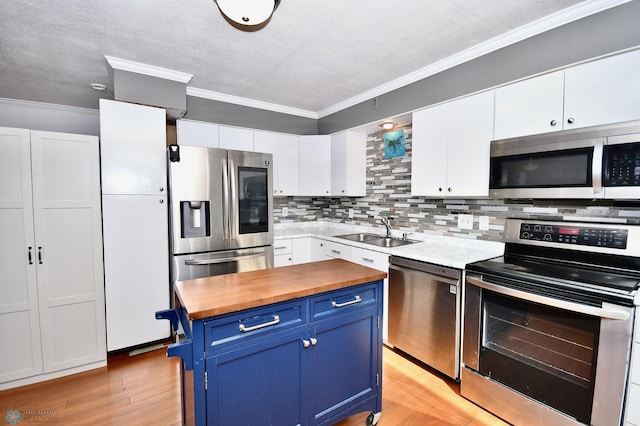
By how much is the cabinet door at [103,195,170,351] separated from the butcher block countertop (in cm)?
139

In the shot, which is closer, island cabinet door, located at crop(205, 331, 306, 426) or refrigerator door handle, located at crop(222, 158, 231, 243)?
island cabinet door, located at crop(205, 331, 306, 426)

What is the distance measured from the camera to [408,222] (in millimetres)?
3191

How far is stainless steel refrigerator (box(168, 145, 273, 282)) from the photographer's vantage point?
105 inches

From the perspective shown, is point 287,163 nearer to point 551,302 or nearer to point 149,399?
point 149,399

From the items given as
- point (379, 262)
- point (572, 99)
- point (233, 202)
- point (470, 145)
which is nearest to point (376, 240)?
point (379, 262)

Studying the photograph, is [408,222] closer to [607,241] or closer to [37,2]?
[607,241]

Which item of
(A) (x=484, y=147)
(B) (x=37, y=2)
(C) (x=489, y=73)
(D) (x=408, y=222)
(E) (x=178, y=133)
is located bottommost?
(D) (x=408, y=222)

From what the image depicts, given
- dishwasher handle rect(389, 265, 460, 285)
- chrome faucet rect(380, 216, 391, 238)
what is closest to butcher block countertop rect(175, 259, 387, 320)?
dishwasher handle rect(389, 265, 460, 285)

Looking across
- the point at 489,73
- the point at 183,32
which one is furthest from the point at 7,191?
the point at 489,73

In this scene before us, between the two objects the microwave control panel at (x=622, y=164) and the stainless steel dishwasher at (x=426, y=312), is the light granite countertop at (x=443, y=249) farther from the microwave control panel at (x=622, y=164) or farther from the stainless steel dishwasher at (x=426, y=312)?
the microwave control panel at (x=622, y=164)

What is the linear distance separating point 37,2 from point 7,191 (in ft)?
4.36

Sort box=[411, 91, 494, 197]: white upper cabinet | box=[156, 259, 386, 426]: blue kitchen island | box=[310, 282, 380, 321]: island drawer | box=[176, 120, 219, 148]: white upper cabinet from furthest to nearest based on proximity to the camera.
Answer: box=[176, 120, 219, 148]: white upper cabinet
box=[411, 91, 494, 197]: white upper cabinet
box=[310, 282, 380, 321]: island drawer
box=[156, 259, 386, 426]: blue kitchen island

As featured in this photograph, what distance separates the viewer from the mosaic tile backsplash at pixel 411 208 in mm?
1954

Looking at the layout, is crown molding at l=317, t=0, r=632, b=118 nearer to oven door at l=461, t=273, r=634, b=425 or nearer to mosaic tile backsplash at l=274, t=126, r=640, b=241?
mosaic tile backsplash at l=274, t=126, r=640, b=241
